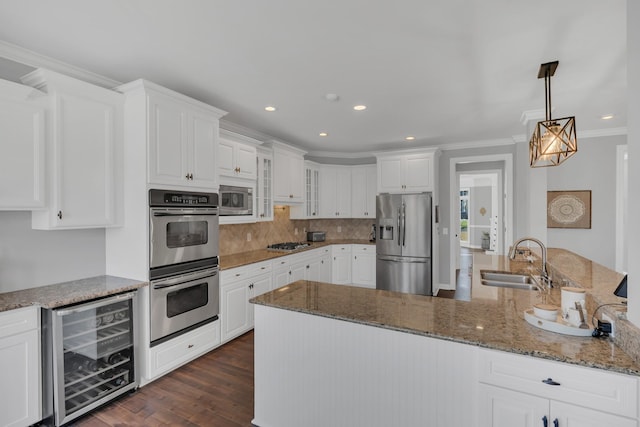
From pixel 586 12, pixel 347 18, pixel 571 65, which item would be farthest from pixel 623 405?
pixel 571 65

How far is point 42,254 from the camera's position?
237 cm

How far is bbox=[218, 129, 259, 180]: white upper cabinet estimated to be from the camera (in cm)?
354

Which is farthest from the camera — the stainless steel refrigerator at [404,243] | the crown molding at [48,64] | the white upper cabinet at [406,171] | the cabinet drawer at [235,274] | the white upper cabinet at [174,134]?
the white upper cabinet at [406,171]

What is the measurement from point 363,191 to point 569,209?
3162 millimetres

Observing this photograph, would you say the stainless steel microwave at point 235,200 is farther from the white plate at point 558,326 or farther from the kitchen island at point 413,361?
the white plate at point 558,326

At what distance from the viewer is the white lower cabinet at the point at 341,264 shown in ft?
18.2

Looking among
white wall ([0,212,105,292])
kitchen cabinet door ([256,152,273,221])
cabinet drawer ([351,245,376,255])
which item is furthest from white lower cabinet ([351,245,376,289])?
white wall ([0,212,105,292])

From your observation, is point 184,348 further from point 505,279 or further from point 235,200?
point 505,279

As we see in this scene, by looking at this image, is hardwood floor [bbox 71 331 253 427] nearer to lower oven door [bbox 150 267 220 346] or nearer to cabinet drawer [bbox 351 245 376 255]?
lower oven door [bbox 150 267 220 346]

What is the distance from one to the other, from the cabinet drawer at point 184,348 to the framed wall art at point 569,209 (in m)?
4.92

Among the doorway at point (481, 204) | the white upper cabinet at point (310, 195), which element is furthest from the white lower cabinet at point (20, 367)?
the doorway at point (481, 204)

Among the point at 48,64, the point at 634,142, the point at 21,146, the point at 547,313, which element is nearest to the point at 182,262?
the point at 21,146

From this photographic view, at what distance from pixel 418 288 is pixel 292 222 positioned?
2365 mm

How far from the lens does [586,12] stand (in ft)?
5.90
